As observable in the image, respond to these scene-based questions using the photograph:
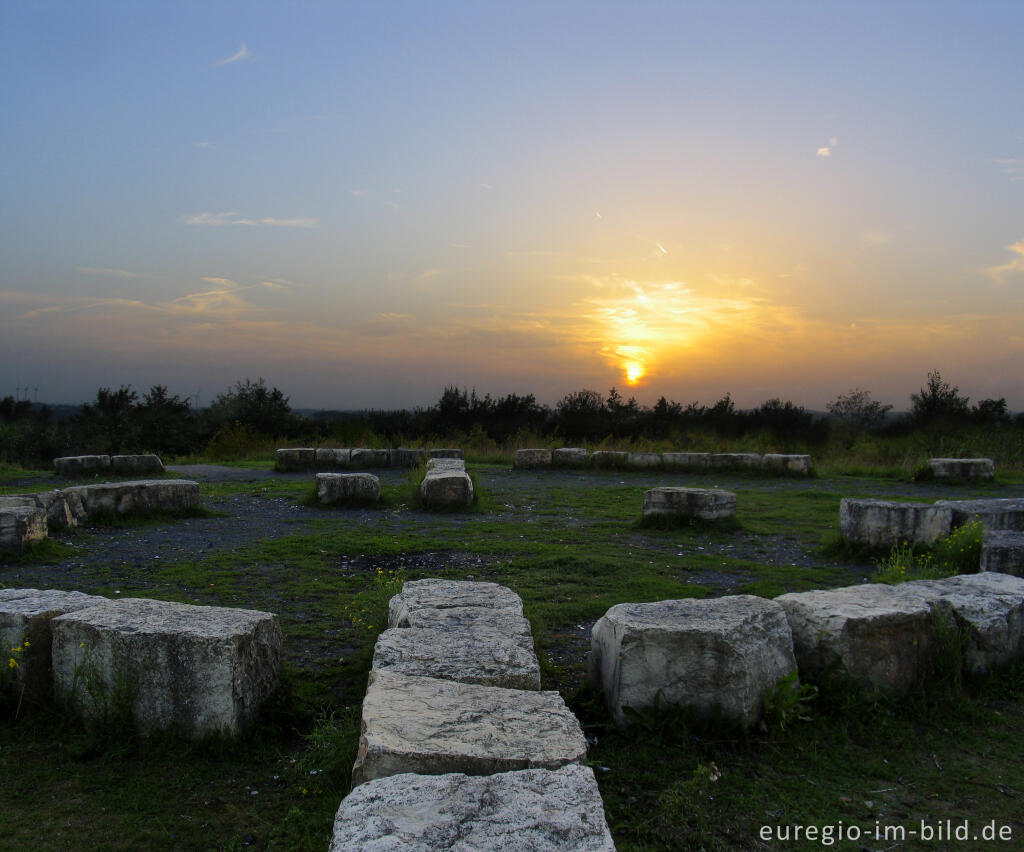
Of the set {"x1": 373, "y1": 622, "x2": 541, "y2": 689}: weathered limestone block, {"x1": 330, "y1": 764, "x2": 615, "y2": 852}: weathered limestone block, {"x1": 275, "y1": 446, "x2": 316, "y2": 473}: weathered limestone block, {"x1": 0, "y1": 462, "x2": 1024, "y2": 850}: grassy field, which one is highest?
{"x1": 275, "y1": 446, "x2": 316, "y2": 473}: weathered limestone block

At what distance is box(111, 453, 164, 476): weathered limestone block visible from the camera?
46.5 ft

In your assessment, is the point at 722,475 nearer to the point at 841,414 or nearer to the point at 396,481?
the point at 396,481

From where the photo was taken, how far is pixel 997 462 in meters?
17.0

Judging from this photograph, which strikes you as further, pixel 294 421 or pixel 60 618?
pixel 294 421

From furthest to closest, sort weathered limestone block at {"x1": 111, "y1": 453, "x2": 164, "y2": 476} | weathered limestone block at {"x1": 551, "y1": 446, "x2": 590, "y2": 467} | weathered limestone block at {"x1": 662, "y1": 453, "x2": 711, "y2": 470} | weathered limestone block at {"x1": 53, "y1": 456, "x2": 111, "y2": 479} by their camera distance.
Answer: weathered limestone block at {"x1": 551, "y1": 446, "x2": 590, "y2": 467}, weathered limestone block at {"x1": 662, "y1": 453, "x2": 711, "y2": 470}, weathered limestone block at {"x1": 111, "y1": 453, "x2": 164, "y2": 476}, weathered limestone block at {"x1": 53, "y1": 456, "x2": 111, "y2": 479}

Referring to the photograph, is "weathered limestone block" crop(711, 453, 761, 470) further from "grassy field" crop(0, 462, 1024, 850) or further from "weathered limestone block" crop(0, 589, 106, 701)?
"weathered limestone block" crop(0, 589, 106, 701)

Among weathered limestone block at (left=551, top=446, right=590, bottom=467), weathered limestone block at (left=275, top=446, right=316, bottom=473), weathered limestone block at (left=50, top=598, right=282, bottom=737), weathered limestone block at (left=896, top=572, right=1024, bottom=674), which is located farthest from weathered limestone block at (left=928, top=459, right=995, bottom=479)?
weathered limestone block at (left=50, top=598, right=282, bottom=737)

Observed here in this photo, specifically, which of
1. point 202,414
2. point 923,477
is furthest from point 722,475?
point 202,414

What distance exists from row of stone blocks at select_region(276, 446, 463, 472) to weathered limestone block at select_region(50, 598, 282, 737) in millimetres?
11524

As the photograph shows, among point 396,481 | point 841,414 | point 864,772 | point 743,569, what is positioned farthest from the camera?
point 841,414

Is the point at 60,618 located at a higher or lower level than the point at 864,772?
higher

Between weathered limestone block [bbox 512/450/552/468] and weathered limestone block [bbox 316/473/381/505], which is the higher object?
weathered limestone block [bbox 512/450/552/468]

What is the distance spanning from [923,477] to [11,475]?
58.4 feet

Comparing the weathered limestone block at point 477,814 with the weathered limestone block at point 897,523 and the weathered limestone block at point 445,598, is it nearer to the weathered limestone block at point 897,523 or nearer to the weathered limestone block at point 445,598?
the weathered limestone block at point 445,598
